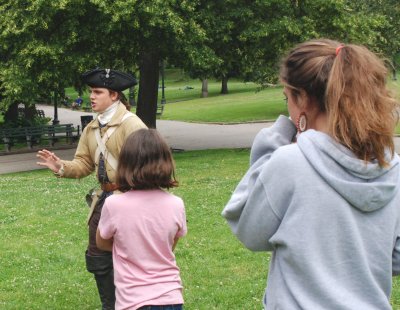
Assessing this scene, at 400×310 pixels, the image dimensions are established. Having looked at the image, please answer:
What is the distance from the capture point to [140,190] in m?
3.53

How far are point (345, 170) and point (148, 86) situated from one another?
20.7 m

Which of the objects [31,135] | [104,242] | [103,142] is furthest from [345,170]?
[31,135]

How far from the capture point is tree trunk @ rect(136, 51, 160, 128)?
2234cm

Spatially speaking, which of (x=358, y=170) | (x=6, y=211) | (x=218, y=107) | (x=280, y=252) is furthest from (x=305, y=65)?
(x=218, y=107)

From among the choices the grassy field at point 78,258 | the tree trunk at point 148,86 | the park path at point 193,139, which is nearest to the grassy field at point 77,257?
the grassy field at point 78,258

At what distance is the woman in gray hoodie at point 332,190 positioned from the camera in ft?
6.93

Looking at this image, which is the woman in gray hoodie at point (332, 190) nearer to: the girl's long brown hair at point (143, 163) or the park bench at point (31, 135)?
the girl's long brown hair at point (143, 163)

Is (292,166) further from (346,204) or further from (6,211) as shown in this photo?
(6,211)

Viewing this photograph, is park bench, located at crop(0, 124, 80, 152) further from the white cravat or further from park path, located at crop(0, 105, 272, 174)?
the white cravat

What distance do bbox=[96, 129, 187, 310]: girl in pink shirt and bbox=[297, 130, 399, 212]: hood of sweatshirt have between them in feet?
4.78

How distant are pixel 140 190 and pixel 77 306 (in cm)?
292

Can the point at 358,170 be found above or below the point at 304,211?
above

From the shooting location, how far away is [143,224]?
11.4 feet

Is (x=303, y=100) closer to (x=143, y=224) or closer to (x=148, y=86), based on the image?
(x=143, y=224)
